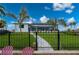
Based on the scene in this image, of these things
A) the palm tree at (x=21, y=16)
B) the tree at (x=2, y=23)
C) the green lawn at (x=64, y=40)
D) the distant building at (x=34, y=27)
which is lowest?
the green lawn at (x=64, y=40)

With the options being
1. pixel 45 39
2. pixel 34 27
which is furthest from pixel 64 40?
pixel 34 27

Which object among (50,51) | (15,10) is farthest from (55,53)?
(15,10)

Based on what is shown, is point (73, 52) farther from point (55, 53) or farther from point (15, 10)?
point (15, 10)

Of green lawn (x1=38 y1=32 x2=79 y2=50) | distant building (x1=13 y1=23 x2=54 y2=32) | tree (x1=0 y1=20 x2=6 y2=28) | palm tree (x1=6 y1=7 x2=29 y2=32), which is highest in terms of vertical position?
palm tree (x1=6 y1=7 x2=29 y2=32)

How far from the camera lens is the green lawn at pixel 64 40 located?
11.4m

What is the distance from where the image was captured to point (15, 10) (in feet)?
37.3

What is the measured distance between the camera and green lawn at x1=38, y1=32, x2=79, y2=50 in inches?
449

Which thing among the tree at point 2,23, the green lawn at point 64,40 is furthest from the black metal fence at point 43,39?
the tree at point 2,23

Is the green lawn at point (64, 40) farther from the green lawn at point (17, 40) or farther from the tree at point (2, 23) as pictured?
the tree at point (2, 23)

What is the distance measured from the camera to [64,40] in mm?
11508

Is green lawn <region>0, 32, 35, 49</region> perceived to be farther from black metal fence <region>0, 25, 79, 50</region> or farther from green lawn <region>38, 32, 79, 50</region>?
green lawn <region>38, 32, 79, 50</region>

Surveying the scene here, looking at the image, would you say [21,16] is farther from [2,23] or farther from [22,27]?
[2,23]

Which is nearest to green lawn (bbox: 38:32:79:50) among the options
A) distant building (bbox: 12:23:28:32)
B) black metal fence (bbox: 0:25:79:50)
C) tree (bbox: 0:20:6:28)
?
black metal fence (bbox: 0:25:79:50)

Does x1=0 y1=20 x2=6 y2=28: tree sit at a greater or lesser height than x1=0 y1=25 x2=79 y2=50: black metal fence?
greater
